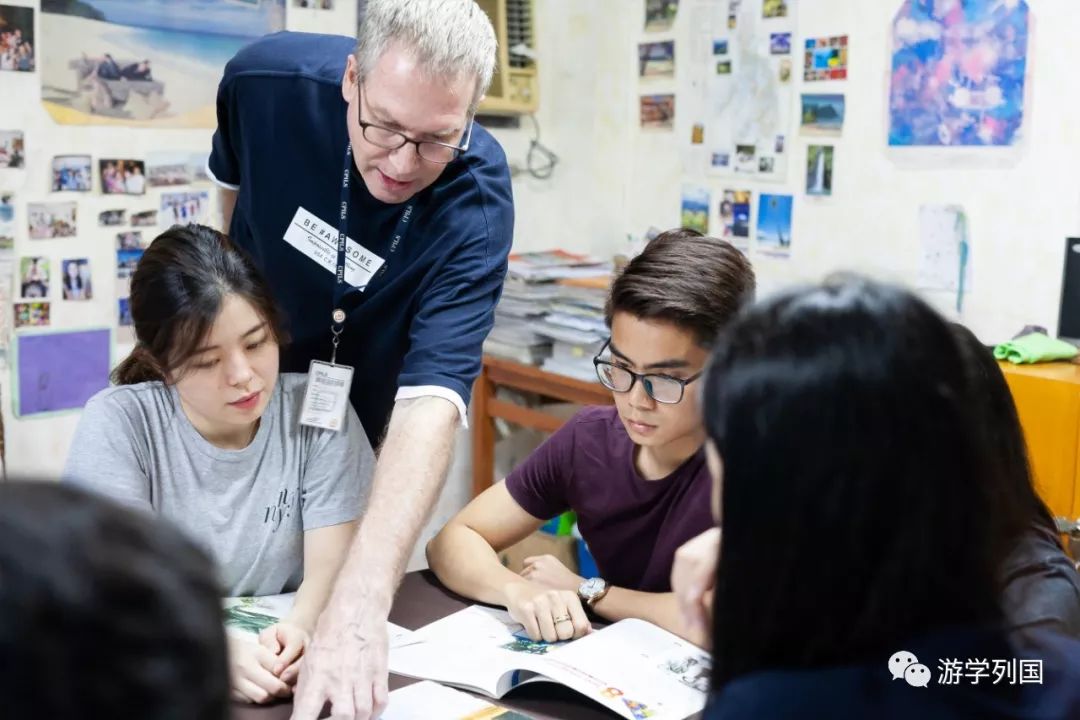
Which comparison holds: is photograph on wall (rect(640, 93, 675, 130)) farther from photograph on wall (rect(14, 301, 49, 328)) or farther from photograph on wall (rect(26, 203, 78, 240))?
photograph on wall (rect(14, 301, 49, 328))

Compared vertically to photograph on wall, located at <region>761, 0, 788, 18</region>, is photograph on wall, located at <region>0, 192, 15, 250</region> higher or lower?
lower

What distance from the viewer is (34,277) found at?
246 cm

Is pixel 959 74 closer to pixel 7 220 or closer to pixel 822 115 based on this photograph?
pixel 822 115

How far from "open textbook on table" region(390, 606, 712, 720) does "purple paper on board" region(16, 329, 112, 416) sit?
146 cm

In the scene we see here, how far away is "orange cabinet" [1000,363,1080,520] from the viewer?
1989 millimetres

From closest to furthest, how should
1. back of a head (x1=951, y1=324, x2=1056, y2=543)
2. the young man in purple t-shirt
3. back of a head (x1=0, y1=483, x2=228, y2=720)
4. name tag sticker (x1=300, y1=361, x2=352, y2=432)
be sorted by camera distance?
back of a head (x1=0, y1=483, x2=228, y2=720), back of a head (x1=951, y1=324, x2=1056, y2=543), the young man in purple t-shirt, name tag sticker (x1=300, y1=361, x2=352, y2=432)

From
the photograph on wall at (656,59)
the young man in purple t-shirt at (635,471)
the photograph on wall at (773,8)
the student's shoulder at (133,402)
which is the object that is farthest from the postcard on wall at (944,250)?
the student's shoulder at (133,402)

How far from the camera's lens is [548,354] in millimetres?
3023

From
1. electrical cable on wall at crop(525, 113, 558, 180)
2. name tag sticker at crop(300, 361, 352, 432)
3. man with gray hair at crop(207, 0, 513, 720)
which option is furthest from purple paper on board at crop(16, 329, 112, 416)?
electrical cable on wall at crop(525, 113, 558, 180)

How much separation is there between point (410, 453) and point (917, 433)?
0.82 meters

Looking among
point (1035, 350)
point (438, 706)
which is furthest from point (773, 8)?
point (438, 706)

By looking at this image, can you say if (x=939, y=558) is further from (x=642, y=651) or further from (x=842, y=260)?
(x=842, y=260)

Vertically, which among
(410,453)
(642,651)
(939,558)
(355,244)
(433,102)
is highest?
(433,102)

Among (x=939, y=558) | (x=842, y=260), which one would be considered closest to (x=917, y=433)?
(x=939, y=558)
